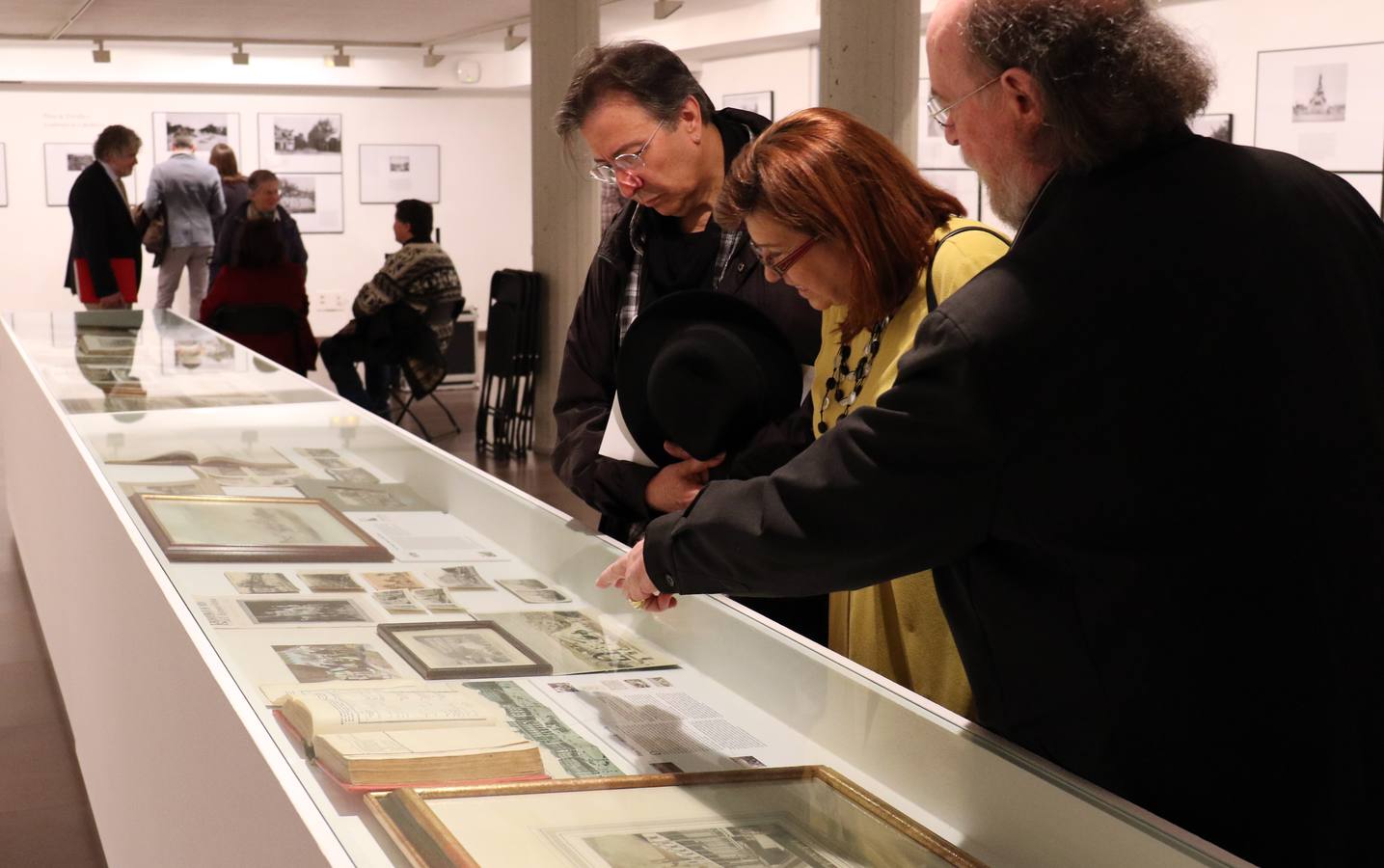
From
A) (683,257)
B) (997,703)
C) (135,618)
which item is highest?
(683,257)

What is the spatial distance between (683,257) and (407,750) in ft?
3.97

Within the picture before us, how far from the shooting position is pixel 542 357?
9539 mm

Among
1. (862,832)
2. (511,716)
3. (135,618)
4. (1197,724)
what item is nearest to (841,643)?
(511,716)

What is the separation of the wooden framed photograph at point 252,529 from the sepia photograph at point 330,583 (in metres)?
0.12

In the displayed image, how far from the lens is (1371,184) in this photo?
668 centimetres

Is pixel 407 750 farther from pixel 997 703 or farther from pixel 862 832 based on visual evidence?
pixel 997 703

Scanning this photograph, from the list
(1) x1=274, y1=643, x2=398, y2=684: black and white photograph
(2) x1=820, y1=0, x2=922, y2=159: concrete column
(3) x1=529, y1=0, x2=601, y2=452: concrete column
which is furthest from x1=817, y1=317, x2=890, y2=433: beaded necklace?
(3) x1=529, y1=0, x2=601, y2=452: concrete column

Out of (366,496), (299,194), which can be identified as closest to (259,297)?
(366,496)

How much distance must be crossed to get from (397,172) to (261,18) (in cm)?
448

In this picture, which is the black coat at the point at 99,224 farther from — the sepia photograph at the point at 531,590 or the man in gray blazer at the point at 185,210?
the sepia photograph at the point at 531,590

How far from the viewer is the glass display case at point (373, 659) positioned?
144cm

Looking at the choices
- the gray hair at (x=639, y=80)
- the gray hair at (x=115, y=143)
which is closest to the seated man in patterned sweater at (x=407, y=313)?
the gray hair at (x=115, y=143)

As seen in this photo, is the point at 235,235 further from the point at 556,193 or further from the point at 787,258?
the point at 787,258

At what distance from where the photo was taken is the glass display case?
1444mm
